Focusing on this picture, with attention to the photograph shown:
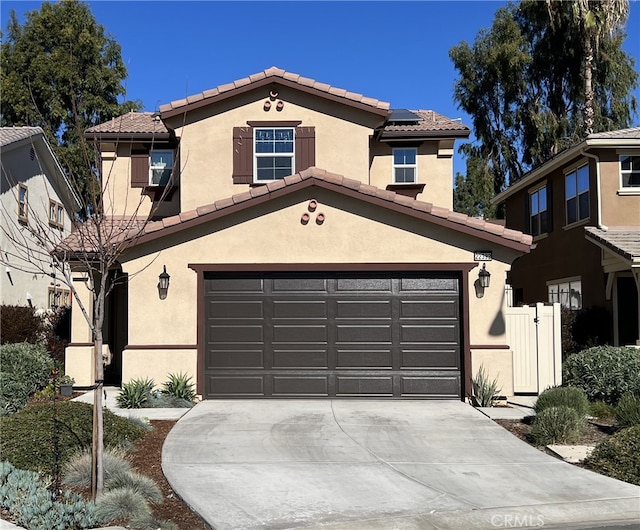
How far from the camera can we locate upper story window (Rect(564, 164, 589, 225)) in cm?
1850

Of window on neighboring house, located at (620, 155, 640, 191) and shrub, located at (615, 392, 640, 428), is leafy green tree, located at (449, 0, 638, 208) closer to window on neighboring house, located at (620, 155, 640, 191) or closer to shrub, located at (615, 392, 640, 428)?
window on neighboring house, located at (620, 155, 640, 191)

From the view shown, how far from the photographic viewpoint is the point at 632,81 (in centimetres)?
3253

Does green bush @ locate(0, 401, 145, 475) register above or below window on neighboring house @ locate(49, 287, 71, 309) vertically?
below

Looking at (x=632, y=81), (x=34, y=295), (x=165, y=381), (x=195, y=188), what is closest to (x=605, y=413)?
(x=165, y=381)

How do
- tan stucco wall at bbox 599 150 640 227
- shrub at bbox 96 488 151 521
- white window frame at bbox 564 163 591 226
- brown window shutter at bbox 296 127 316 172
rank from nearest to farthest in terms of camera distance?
shrub at bbox 96 488 151 521 < brown window shutter at bbox 296 127 316 172 < tan stucco wall at bbox 599 150 640 227 < white window frame at bbox 564 163 591 226

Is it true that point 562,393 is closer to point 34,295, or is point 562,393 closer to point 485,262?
point 485,262

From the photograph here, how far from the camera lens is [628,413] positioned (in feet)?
32.0

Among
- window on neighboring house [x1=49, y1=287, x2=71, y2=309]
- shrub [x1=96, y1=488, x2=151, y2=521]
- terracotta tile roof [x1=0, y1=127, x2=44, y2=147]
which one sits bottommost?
shrub [x1=96, y1=488, x2=151, y2=521]

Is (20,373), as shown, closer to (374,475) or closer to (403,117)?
(374,475)

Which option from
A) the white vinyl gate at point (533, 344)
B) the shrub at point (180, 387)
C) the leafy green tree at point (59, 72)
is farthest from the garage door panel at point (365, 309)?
the leafy green tree at point (59, 72)

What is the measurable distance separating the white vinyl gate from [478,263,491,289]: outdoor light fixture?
1.36 meters

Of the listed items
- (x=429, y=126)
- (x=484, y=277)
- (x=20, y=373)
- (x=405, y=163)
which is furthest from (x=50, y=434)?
(x=429, y=126)

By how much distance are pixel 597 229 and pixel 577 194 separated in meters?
2.01

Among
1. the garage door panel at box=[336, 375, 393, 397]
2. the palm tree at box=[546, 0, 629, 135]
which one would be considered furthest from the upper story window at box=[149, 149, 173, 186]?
the palm tree at box=[546, 0, 629, 135]
